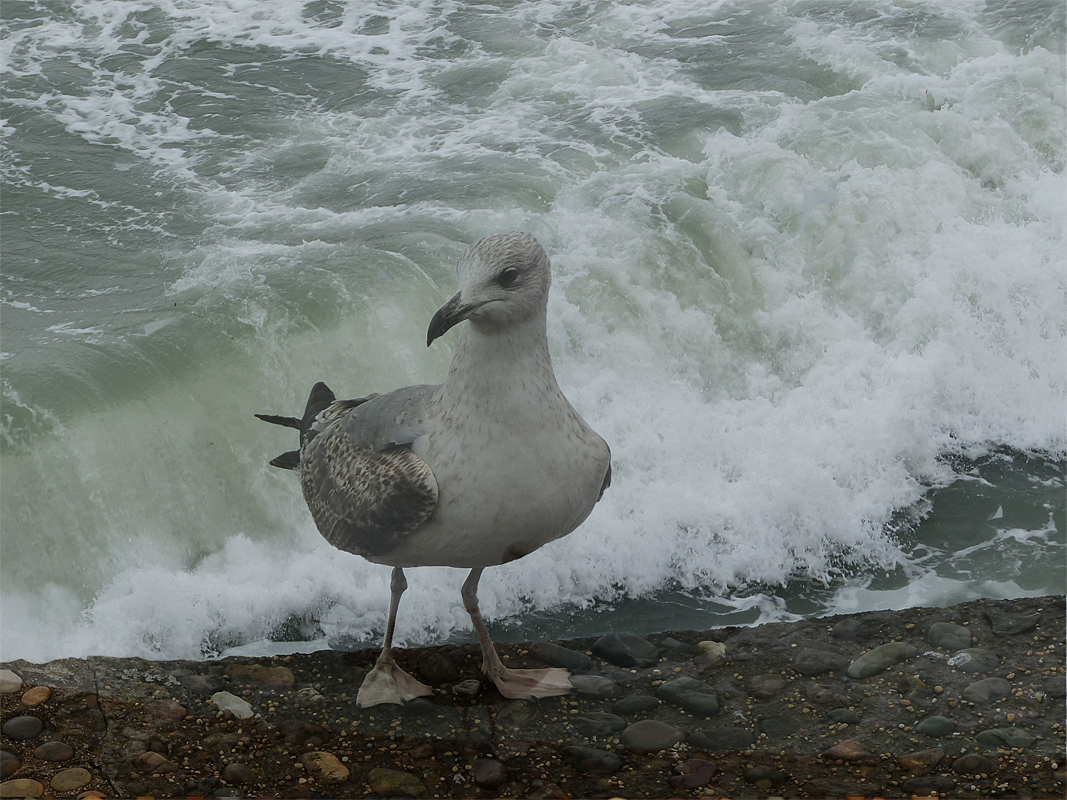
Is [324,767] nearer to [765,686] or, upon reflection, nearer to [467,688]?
[467,688]

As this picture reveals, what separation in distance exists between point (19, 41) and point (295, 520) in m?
8.39

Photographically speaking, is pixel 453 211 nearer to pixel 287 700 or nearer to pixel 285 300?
pixel 285 300

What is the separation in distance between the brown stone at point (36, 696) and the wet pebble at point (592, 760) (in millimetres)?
2073

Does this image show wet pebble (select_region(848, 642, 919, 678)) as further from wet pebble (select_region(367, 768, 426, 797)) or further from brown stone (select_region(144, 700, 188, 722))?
brown stone (select_region(144, 700, 188, 722))

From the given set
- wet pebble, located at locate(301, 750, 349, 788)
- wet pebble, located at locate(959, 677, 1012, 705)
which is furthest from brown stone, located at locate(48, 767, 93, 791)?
wet pebble, located at locate(959, 677, 1012, 705)

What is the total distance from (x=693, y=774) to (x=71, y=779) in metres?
2.24

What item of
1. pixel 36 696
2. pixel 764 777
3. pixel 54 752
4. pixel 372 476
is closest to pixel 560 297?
pixel 372 476

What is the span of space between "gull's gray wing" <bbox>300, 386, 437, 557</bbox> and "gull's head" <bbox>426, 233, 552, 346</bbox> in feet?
2.02

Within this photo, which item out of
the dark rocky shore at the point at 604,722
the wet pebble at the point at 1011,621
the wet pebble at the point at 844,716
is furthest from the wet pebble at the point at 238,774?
the wet pebble at the point at 1011,621

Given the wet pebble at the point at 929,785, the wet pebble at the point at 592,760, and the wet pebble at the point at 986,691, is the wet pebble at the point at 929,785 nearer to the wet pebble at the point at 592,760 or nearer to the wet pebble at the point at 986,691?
the wet pebble at the point at 986,691

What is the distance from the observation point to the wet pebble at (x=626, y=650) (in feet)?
15.7

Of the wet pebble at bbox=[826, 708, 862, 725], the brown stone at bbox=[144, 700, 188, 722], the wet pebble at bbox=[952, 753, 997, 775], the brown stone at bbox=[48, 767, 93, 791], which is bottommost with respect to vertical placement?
the wet pebble at bbox=[826, 708, 862, 725]

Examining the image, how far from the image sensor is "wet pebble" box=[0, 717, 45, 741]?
3.91m

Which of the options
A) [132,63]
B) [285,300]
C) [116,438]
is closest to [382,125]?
[132,63]
